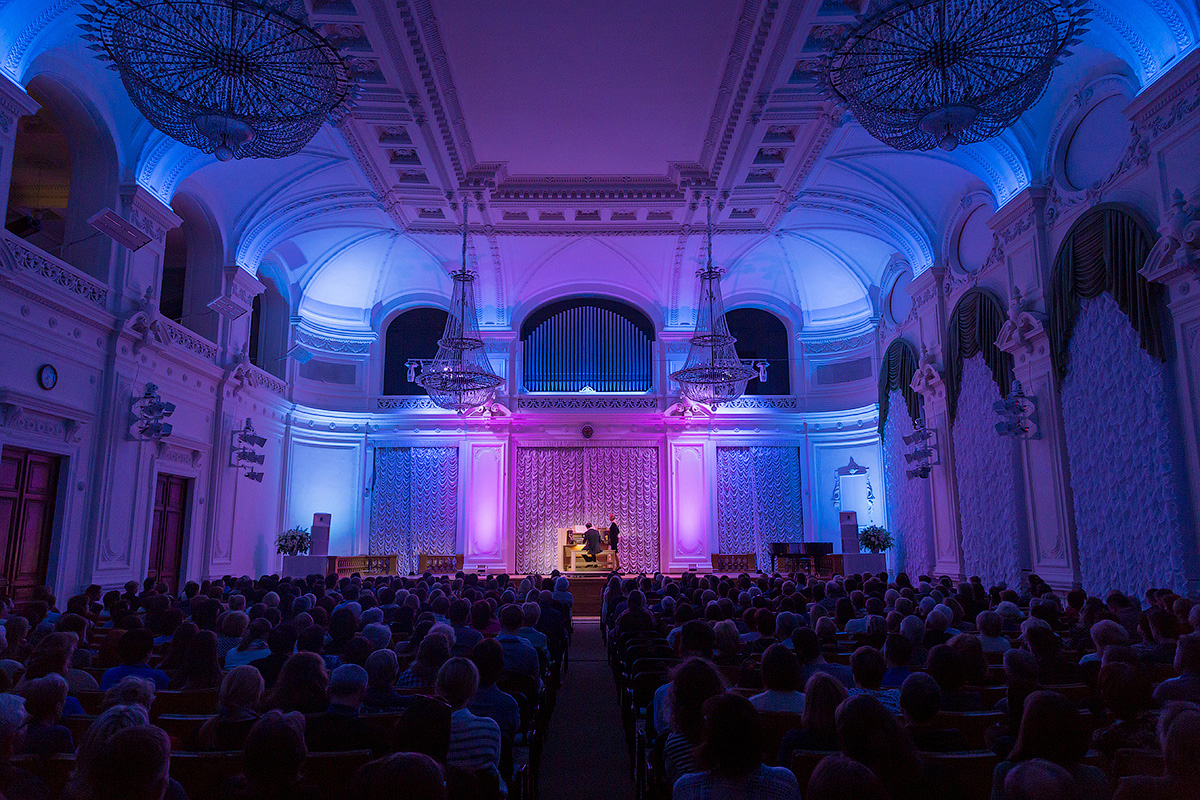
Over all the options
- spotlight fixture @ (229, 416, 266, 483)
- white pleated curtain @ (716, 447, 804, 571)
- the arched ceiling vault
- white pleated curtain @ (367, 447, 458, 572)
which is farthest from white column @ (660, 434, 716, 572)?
spotlight fixture @ (229, 416, 266, 483)

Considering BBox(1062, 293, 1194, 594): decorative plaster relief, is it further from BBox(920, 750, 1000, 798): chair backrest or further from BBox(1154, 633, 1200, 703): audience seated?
BBox(920, 750, 1000, 798): chair backrest

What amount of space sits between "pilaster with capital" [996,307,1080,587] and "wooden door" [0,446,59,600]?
13.1 meters

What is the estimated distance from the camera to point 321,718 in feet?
10.6

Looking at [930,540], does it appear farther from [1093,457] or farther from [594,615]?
[594,615]

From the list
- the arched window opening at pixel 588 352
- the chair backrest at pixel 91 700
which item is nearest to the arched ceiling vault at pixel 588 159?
the arched window opening at pixel 588 352

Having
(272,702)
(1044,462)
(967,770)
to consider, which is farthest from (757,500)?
(967,770)

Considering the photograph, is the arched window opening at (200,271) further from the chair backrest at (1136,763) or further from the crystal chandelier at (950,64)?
the chair backrest at (1136,763)

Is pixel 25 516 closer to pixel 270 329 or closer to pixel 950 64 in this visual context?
pixel 270 329

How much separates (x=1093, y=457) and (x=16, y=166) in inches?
667

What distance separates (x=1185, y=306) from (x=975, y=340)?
4892mm

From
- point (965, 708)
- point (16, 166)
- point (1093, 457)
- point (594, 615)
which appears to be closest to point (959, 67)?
point (965, 708)

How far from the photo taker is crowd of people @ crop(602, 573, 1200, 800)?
2.37m

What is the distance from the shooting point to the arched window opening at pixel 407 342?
67.7 feet

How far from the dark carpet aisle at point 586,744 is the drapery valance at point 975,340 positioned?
790 cm
